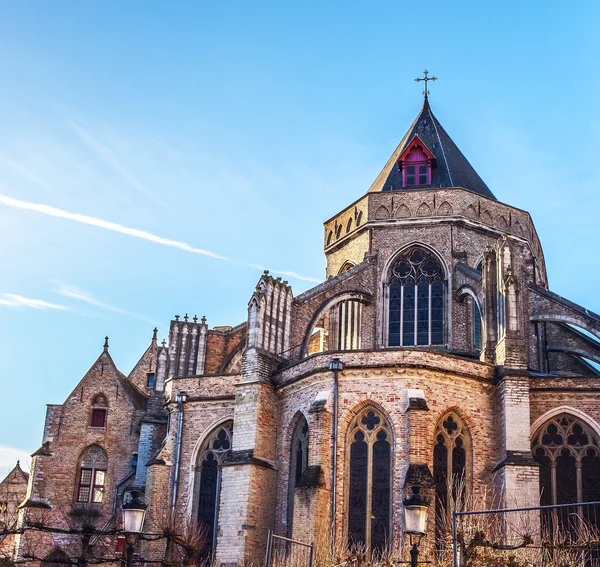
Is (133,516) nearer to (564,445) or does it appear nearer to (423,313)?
(564,445)

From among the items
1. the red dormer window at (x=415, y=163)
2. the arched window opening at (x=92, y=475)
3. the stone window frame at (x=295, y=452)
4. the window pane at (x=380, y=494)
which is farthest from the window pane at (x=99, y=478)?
the red dormer window at (x=415, y=163)

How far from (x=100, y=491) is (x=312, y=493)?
1317 cm

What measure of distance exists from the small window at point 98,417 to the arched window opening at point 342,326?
860 cm

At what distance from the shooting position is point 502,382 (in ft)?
94.1

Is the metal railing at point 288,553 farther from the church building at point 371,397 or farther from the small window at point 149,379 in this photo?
the small window at point 149,379

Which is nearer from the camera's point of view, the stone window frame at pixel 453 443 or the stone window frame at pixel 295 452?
the stone window frame at pixel 453 443

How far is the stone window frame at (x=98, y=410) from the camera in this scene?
1511 inches

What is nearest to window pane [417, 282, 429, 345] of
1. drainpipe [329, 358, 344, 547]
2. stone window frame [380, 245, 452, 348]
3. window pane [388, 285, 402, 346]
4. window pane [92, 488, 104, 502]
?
stone window frame [380, 245, 452, 348]

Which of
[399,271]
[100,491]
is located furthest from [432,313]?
[100,491]

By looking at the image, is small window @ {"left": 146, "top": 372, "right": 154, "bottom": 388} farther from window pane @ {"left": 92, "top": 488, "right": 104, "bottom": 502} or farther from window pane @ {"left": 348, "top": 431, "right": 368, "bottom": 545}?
window pane @ {"left": 348, "top": 431, "right": 368, "bottom": 545}

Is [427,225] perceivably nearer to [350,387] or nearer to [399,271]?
[399,271]

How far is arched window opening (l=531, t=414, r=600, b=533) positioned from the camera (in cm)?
2845

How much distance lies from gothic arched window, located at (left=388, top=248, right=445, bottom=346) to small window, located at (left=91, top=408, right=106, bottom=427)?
1170cm

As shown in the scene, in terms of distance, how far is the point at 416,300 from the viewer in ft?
122
